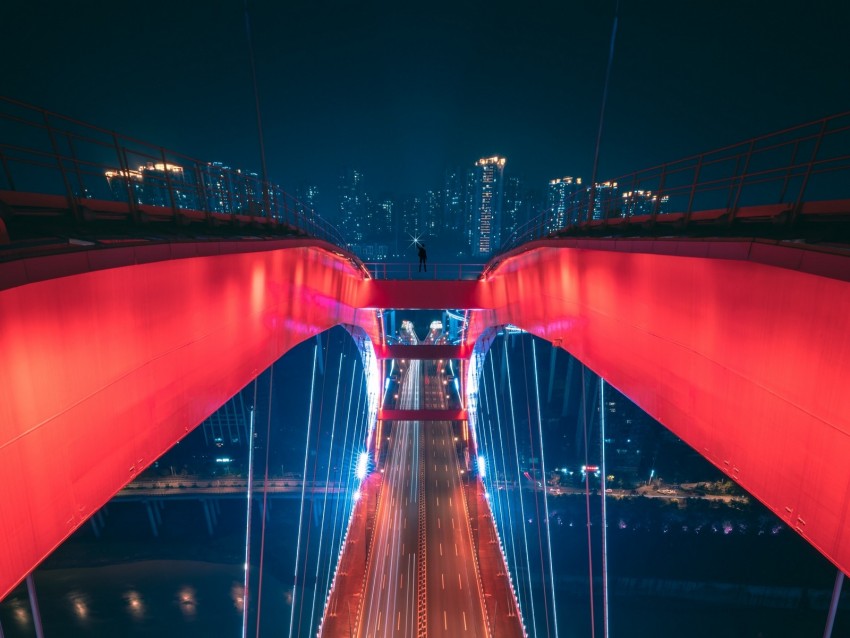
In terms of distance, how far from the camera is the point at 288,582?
1248 inches

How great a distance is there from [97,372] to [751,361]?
4.59 meters

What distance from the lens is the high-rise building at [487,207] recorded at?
65.2 metres

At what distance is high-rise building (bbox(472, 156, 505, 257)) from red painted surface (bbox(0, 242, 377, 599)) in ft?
204

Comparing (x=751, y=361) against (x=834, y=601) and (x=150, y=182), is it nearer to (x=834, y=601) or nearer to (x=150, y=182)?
(x=834, y=601)

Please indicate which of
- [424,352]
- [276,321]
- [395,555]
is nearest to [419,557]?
[395,555]

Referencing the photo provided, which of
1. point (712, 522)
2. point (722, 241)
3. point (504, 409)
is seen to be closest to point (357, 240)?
point (504, 409)

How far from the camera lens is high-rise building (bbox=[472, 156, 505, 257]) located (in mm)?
65250

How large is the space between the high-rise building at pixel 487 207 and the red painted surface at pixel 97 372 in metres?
62.1

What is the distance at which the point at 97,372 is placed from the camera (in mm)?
2816

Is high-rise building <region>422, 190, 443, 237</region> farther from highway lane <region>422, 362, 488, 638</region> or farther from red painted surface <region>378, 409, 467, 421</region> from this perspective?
red painted surface <region>378, 409, 467, 421</region>

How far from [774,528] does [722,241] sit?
4631 centimetres

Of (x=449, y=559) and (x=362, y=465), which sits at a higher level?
(x=449, y=559)

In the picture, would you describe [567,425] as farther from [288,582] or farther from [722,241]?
[722,241]

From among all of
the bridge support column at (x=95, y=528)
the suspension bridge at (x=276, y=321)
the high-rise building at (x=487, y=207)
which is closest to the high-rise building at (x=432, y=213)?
the high-rise building at (x=487, y=207)
